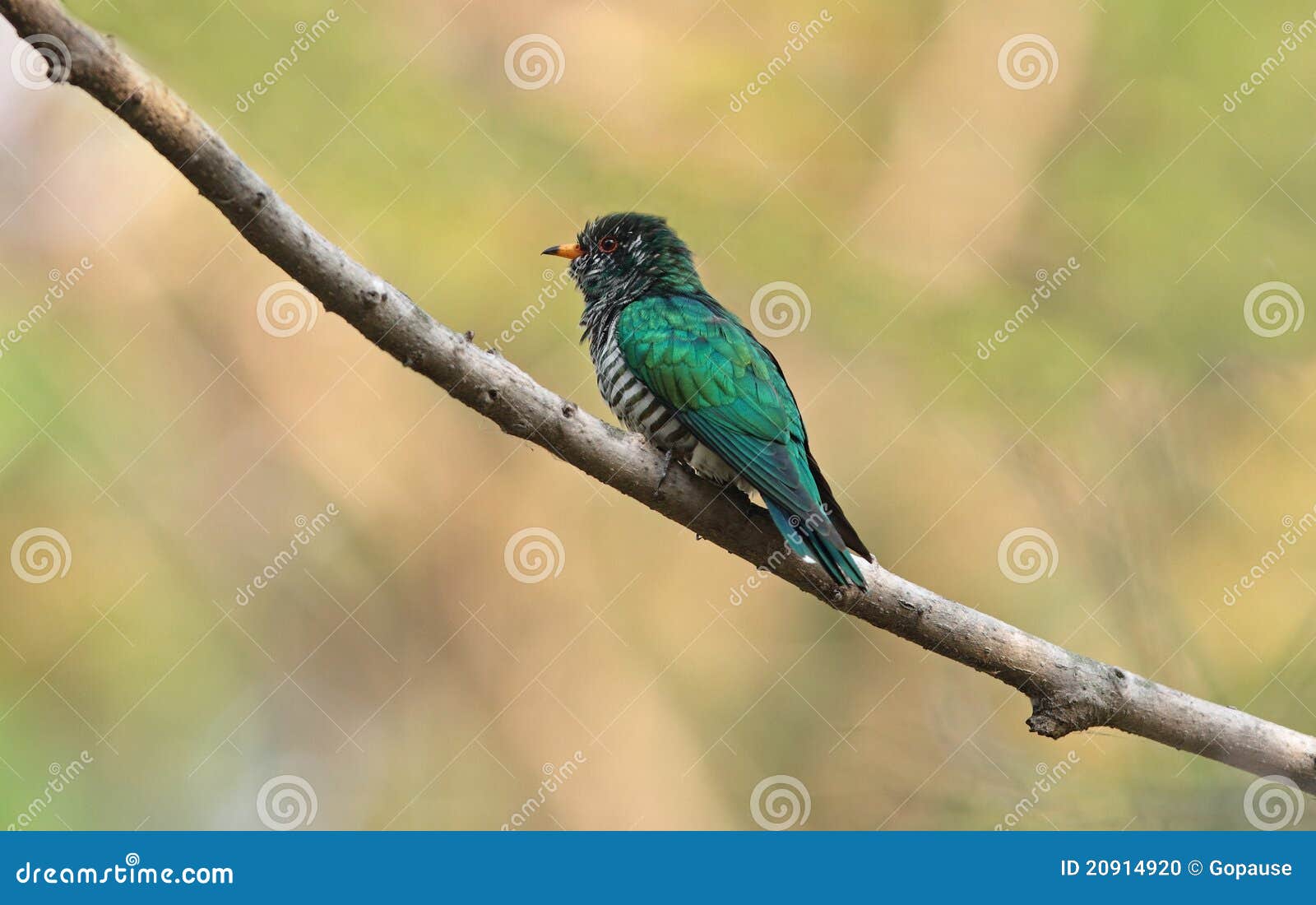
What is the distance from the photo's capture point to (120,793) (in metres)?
7.32

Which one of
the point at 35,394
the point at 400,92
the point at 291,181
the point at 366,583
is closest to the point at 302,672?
the point at 366,583

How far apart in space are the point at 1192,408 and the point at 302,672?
21.1 feet
